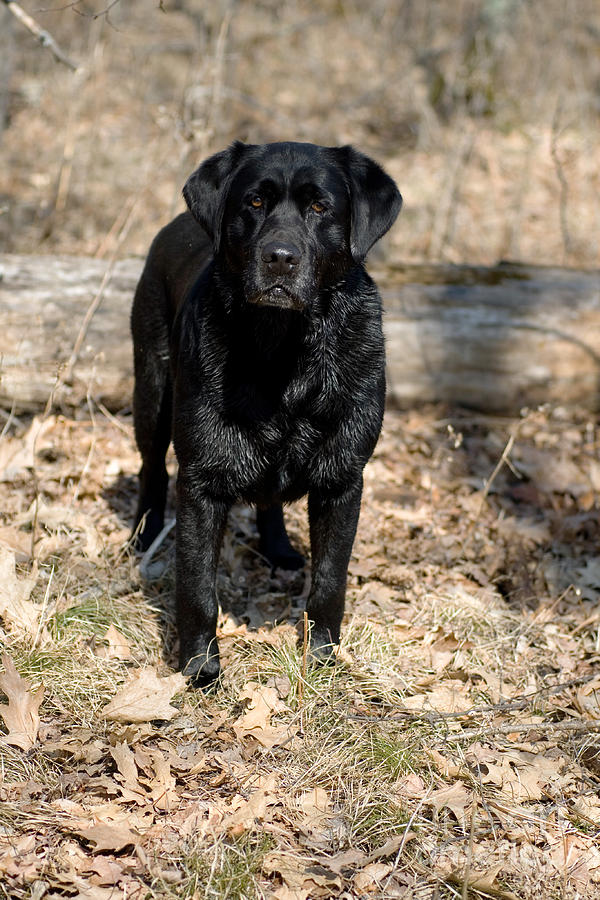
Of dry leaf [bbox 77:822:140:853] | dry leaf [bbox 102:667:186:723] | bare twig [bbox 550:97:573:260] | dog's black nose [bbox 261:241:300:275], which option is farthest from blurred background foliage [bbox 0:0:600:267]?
dry leaf [bbox 77:822:140:853]

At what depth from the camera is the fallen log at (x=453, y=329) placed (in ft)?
17.7

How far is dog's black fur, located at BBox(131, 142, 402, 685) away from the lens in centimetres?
317

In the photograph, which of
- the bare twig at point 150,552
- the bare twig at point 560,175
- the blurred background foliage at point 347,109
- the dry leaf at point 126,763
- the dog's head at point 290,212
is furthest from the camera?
the blurred background foliage at point 347,109

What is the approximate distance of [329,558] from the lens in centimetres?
339

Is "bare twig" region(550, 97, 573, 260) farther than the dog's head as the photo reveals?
Yes

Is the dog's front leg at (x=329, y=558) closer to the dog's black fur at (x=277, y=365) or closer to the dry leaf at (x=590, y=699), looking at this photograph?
the dog's black fur at (x=277, y=365)

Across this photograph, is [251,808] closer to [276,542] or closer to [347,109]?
[276,542]

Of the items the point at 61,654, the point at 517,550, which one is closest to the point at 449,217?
the point at 517,550

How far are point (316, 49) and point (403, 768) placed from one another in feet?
39.5

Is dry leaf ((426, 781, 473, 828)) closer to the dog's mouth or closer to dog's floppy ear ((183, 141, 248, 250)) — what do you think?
the dog's mouth

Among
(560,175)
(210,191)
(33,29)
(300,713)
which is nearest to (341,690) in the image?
(300,713)

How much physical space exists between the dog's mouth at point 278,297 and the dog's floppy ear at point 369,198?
386 mm

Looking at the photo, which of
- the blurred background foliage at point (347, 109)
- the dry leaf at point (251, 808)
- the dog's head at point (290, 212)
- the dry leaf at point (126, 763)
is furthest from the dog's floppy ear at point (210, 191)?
the blurred background foliage at point (347, 109)

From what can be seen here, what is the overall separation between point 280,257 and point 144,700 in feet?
5.28
